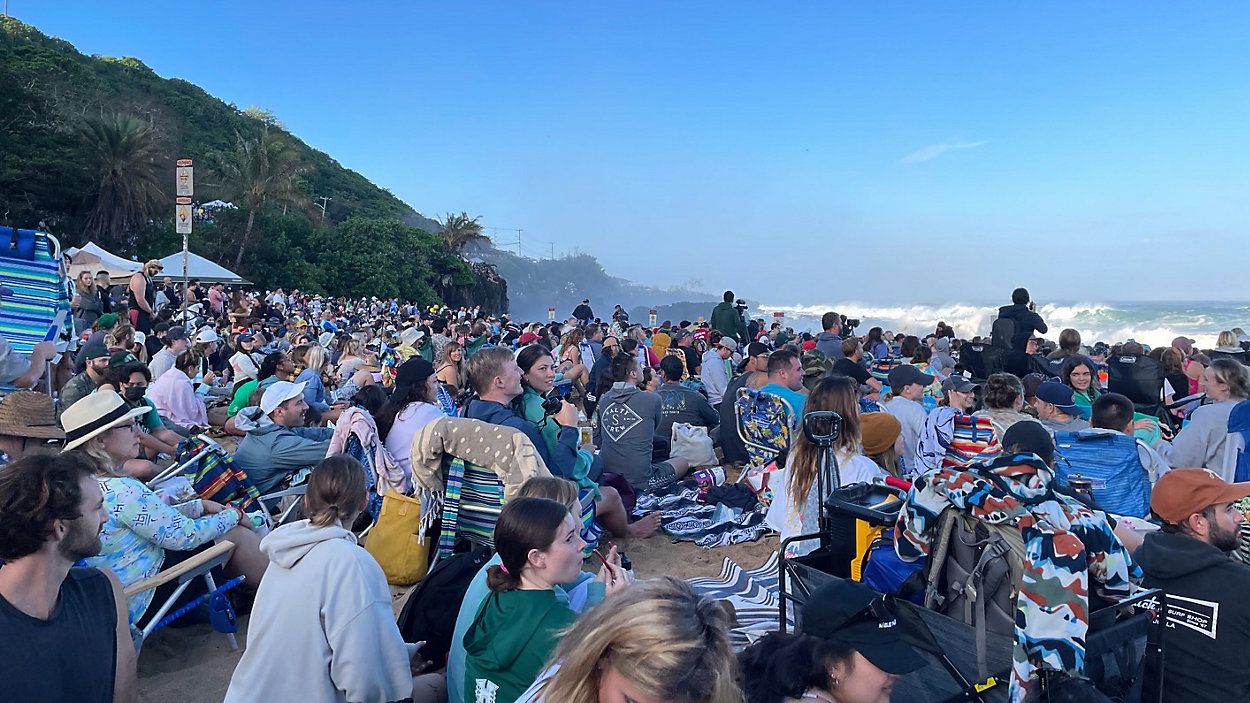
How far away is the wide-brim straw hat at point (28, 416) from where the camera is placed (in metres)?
3.59

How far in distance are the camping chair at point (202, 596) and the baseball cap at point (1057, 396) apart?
5654mm

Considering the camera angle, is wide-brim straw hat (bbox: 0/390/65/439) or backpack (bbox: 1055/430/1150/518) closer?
wide-brim straw hat (bbox: 0/390/65/439)

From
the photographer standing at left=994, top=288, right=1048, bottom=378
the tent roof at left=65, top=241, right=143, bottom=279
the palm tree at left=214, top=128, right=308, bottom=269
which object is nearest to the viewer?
the photographer standing at left=994, top=288, right=1048, bottom=378

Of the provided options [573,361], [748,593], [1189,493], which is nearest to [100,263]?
[573,361]

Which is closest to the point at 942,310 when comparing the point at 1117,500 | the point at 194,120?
the point at 194,120

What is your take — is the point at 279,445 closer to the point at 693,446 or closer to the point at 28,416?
the point at 28,416

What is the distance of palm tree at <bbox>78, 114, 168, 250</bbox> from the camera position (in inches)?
999

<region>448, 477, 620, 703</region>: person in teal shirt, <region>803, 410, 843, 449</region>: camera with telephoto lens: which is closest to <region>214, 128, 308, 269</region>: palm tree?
<region>803, 410, 843, 449</region>: camera with telephoto lens

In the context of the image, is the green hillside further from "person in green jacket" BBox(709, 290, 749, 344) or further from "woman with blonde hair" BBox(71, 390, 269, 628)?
A: "woman with blonde hair" BBox(71, 390, 269, 628)

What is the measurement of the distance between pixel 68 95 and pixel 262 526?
3496 centimetres

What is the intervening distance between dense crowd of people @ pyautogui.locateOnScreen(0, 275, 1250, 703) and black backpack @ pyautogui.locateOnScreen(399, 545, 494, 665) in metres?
0.07

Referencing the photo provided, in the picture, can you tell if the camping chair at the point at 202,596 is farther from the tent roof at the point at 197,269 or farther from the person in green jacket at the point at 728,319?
the tent roof at the point at 197,269

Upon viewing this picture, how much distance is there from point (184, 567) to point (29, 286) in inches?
158

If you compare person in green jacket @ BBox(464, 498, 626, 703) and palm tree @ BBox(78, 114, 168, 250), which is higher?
palm tree @ BBox(78, 114, 168, 250)
